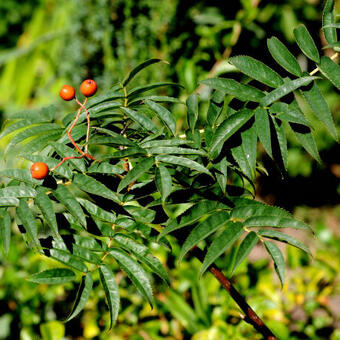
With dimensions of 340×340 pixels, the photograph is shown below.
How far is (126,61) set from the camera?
305 centimetres

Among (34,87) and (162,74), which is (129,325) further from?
(34,87)

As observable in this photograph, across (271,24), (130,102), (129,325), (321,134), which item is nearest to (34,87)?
(271,24)

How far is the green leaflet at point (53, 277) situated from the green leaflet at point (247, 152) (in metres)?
0.43

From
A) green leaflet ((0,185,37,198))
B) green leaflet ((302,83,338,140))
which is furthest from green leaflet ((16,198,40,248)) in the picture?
green leaflet ((302,83,338,140))

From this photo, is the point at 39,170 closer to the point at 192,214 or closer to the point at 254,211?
the point at 192,214

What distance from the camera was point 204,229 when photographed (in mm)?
771

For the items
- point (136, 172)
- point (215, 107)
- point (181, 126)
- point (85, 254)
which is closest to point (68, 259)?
point (85, 254)

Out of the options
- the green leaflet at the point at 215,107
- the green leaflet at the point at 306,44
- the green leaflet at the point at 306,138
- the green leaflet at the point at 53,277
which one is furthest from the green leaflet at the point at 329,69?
the green leaflet at the point at 53,277

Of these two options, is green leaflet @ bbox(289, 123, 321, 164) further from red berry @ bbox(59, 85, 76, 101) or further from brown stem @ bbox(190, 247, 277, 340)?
red berry @ bbox(59, 85, 76, 101)

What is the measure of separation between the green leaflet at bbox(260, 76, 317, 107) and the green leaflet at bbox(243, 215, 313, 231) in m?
0.24

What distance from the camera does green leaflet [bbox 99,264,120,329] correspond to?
788 mm

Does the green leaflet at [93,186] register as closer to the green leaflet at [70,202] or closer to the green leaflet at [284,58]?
the green leaflet at [70,202]

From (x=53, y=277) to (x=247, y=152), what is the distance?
1.60 feet

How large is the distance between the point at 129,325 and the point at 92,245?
37.7 inches
